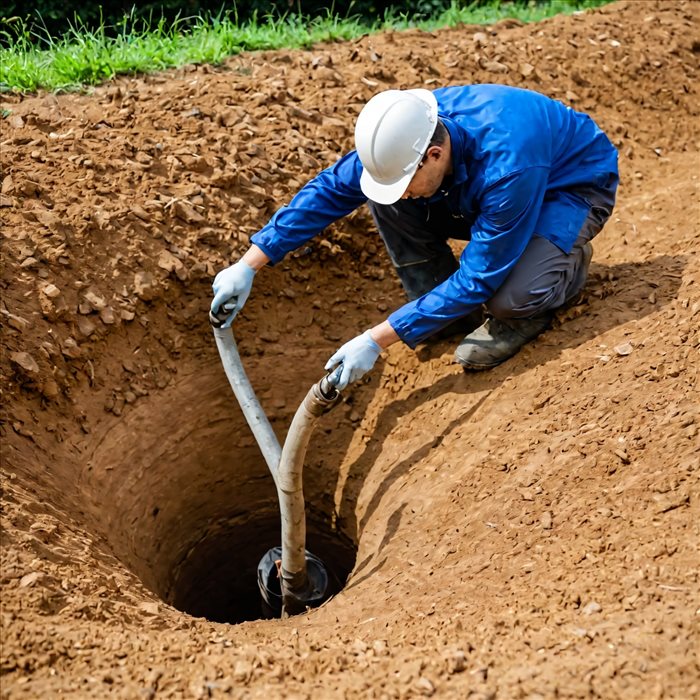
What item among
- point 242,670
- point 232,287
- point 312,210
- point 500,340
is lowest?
point 242,670

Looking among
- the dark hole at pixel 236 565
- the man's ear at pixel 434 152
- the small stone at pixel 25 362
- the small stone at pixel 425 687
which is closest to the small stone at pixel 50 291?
the small stone at pixel 25 362

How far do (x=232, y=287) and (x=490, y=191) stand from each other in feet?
3.84

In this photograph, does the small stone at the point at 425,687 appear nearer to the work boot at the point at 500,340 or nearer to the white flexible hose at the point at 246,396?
the white flexible hose at the point at 246,396

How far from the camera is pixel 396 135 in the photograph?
10.3 feet

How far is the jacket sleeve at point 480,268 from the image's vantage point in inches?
131

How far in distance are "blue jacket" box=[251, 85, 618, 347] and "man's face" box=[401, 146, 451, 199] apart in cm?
7

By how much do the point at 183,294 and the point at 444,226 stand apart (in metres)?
1.27

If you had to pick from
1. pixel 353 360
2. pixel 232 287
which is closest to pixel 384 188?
pixel 353 360

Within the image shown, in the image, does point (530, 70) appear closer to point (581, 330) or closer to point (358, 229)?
point (358, 229)

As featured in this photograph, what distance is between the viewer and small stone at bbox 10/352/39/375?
Result: 3.48 m

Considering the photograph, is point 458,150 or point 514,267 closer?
point 458,150

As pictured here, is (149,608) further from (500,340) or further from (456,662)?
(500,340)

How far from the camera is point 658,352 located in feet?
11.2

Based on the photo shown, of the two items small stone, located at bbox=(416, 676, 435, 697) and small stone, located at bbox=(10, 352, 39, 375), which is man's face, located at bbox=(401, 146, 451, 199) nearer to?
small stone, located at bbox=(10, 352, 39, 375)
